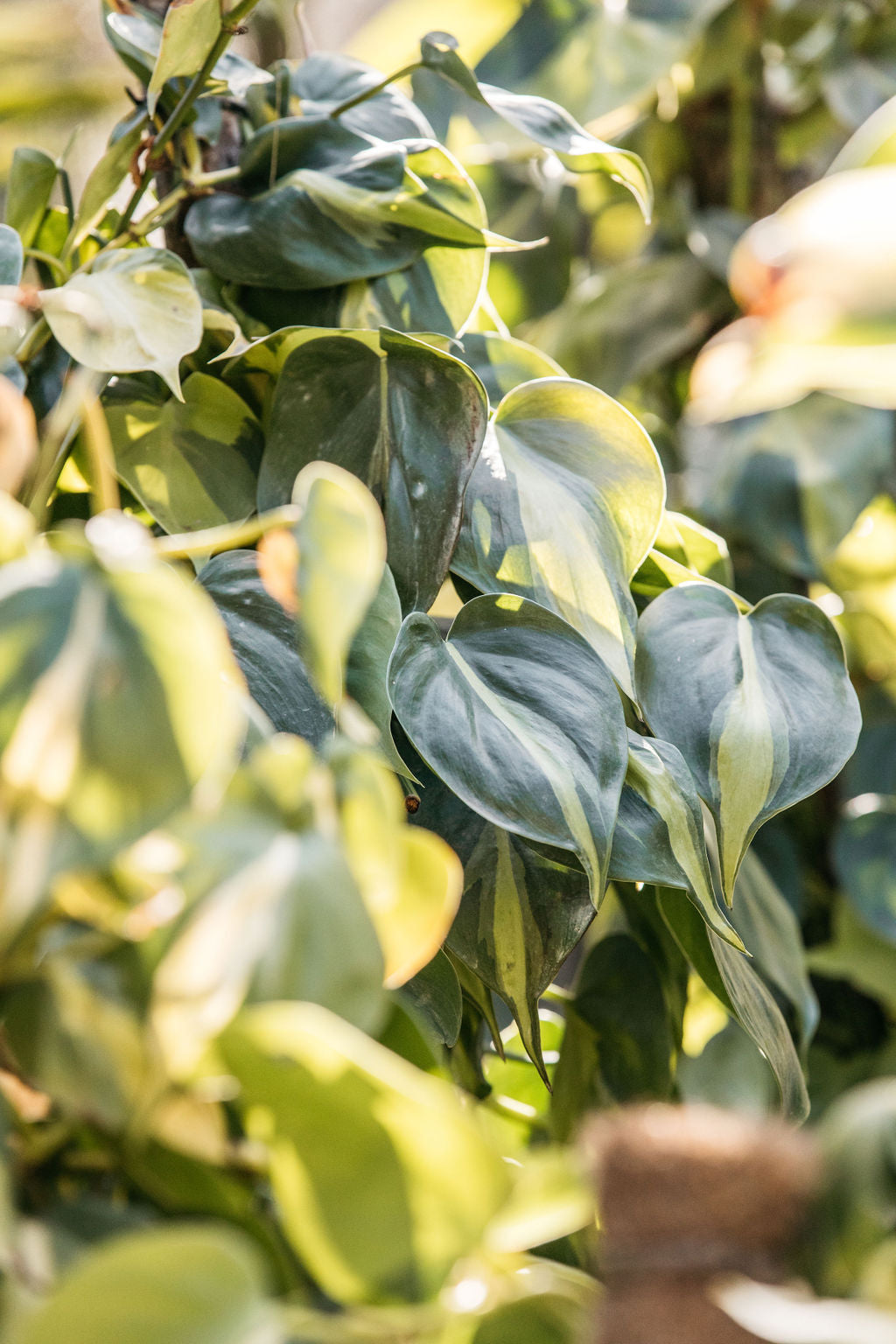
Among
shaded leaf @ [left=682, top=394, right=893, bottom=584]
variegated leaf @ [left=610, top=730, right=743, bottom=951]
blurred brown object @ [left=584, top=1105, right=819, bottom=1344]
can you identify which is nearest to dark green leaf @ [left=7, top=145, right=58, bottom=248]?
variegated leaf @ [left=610, top=730, right=743, bottom=951]

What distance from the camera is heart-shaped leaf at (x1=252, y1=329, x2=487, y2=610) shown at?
1.24ft

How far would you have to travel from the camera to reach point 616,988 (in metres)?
0.50

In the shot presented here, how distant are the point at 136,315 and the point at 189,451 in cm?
6

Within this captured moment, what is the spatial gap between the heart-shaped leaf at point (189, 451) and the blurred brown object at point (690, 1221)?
279mm

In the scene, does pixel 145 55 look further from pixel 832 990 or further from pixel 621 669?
pixel 832 990

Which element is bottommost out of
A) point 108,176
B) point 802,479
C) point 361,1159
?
point 802,479

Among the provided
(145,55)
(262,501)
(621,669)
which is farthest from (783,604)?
(145,55)

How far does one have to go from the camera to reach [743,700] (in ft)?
1.25

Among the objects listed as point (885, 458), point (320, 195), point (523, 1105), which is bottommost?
point (523, 1105)

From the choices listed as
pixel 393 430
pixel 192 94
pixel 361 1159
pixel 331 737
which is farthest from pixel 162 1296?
pixel 192 94

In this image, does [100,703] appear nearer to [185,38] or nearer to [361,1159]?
[361,1159]

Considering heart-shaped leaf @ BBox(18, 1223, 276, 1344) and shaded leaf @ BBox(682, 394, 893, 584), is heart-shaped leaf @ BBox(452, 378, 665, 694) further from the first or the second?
shaded leaf @ BBox(682, 394, 893, 584)

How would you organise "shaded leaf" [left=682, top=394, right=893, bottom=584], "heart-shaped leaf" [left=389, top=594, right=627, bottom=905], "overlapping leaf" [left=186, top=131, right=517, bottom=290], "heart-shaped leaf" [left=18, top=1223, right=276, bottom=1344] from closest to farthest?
"heart-shaped leaf" [left=18, top=1223, right=276, bottom=1344]
"heart-shaped leaf" [left=389, top=594, right=627, bottom=905]
"overlapping leaf" [left=186, top=131, right=517, bottom=290]
"shaded leaf" [left=682, top=394, right=893, bottom=584]

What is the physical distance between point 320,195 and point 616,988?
0.36 metres
